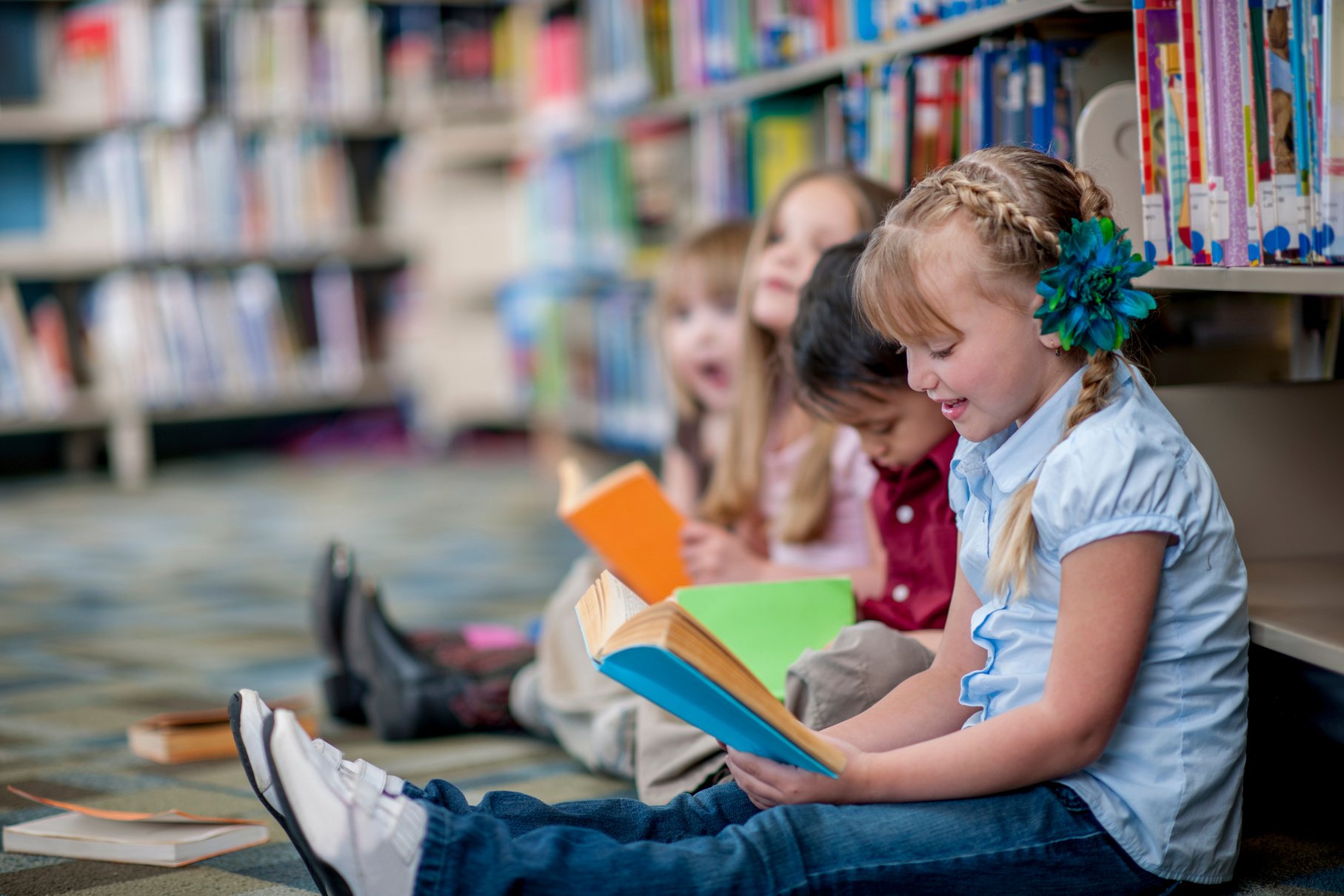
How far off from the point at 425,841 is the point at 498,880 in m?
0.05

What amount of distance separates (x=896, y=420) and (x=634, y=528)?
1.18ft

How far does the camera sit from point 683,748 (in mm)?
1163

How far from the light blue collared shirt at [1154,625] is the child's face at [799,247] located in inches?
25.3

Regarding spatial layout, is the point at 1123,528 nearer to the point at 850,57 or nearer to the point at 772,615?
the point at 772,615

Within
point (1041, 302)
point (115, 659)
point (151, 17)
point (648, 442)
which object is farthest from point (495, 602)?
point (151, 17)

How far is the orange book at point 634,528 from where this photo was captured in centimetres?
138

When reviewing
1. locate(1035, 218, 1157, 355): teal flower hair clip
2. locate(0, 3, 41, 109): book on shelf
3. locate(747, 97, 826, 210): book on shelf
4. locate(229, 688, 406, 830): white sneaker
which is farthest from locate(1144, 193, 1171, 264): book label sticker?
locate(0, 3, 41, 109): book on shelf

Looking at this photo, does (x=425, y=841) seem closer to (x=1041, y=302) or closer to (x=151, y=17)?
(x=1041, y=302)

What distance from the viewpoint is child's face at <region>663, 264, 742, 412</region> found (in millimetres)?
1793

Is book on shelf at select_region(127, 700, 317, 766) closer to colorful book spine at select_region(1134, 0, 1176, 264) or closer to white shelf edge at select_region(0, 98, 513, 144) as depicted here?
colorful book spine at select_region(1134, 0, 1176, 264)

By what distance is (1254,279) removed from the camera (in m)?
1.01

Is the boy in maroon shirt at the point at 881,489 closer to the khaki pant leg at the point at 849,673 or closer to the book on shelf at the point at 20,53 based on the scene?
the khaki pant leg at the point at 849,673

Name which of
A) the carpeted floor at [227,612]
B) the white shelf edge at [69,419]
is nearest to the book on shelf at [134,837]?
the carpeted floor at [227,612]

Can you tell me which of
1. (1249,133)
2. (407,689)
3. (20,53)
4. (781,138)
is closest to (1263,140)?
(1249,133)
